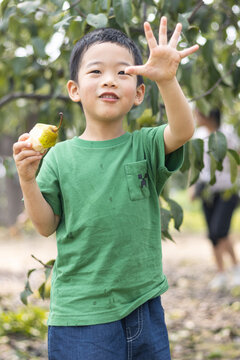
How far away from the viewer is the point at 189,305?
3.58 meters

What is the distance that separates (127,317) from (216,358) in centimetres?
125

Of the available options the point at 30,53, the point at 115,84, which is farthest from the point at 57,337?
the point at 30,53

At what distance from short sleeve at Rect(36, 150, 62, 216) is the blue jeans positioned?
12.1 inches

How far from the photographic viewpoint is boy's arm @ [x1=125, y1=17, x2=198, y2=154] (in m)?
1.09

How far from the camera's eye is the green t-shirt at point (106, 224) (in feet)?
4.08

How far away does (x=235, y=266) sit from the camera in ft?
13.3

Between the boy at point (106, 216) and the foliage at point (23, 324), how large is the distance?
1.43m

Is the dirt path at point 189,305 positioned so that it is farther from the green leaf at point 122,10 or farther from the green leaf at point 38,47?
the green leaf at point 122,10

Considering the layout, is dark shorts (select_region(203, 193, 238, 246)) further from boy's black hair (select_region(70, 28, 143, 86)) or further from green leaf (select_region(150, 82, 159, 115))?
boy's black hair (select_region(70, 28, 143, 86))

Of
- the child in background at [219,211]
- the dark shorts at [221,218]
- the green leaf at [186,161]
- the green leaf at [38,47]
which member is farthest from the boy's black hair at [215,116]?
the green leaf at [186,161]

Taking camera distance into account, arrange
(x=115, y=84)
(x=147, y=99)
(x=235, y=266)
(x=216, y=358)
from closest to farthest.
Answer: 1. (x=115, y=84)
2. (x=147, y=99)
3. (x=216, y=358)
4. (x=235, y=266)

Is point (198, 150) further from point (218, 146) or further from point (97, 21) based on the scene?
point (97, 21)

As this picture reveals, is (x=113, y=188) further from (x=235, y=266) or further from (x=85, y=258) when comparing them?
(x=235, y=266)

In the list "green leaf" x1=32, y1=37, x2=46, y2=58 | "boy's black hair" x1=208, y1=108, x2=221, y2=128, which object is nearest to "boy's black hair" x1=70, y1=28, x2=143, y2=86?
"green leaf" x1=32, y1=37, x2=46, y2=58
